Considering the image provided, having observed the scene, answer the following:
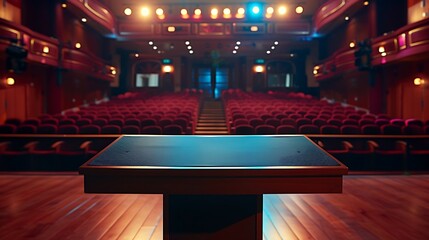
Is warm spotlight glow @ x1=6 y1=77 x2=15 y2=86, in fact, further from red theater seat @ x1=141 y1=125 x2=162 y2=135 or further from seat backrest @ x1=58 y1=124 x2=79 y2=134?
red theater seat @ x1=141 y1=125 x2=162 y2=135

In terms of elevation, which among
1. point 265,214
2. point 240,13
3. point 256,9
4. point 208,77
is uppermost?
point 240,13

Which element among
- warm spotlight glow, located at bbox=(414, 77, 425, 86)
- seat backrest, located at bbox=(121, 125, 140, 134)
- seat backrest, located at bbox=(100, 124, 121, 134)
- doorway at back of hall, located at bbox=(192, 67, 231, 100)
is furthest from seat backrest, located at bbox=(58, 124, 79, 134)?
doorway at back of hall, located at bbox=(192, 67, 231, 100)

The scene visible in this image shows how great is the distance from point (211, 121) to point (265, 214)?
682 centimetres

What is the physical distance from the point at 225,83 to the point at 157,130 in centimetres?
1505

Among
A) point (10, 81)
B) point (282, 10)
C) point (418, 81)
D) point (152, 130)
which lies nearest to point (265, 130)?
point (152, 130)

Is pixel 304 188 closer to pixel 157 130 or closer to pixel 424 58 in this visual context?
pixel 157 130

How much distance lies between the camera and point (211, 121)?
1005 centimetres

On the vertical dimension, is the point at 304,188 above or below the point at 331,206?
above

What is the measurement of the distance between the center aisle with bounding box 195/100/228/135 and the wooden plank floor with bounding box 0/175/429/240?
14.7 feet

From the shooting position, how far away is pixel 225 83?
20.9 metres

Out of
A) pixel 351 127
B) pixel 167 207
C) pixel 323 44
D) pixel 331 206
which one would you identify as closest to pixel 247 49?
pixel 323 44

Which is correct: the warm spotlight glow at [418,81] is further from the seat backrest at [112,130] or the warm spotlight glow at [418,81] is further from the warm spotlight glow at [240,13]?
the warm spotlight glow at [240,13]

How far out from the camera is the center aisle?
28.7 ft

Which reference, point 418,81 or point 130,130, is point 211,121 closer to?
point 130,130
